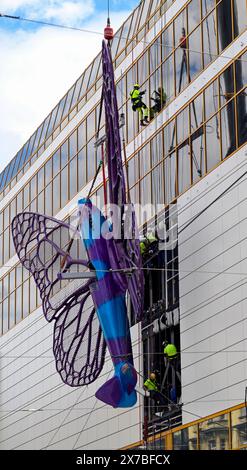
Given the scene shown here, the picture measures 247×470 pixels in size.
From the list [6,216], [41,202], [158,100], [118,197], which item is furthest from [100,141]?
[6,216]

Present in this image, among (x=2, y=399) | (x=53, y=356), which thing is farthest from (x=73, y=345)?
(x=2, y=399)

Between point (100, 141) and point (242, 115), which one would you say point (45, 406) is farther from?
point (242, 115)

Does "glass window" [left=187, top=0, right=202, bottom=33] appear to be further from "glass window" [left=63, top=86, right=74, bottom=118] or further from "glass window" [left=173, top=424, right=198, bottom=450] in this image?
"glass window" [left=173, top=424, right=198, bottom=450]

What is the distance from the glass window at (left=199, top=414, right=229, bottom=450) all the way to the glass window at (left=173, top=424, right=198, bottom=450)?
1.06 feet

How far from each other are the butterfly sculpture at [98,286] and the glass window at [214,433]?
11.0 ft

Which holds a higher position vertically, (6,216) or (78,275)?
(6,216)

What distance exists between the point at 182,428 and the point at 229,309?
3.72m

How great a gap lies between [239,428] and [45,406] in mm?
8556

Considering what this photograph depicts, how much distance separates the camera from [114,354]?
123 feet

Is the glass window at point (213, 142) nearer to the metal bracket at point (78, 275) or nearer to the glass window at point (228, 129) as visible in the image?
the glass window at point (228, 129)

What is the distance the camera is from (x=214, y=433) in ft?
111

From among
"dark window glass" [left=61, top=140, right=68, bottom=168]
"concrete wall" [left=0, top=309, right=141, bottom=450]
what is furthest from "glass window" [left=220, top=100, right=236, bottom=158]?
"dark window glass" [left=61, top=140, right=68, bottom=168]

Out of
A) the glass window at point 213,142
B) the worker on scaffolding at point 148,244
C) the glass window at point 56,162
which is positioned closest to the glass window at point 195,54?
the glass window at point 213,142

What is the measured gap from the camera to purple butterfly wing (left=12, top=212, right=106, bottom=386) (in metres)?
38.2
